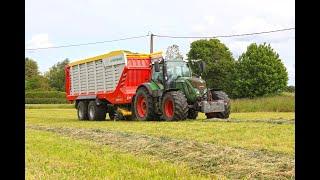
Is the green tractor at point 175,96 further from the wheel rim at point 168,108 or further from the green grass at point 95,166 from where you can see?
the green grass at point 95,166

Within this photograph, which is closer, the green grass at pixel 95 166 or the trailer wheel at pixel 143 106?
the green grass at pixel 95 166

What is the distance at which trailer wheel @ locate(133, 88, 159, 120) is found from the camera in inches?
738

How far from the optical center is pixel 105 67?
70.9 feet

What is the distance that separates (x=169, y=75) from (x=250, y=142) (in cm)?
990

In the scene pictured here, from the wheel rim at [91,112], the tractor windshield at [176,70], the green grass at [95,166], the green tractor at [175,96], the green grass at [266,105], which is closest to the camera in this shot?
the green grass at [95,166]

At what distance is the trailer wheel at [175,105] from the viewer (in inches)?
682

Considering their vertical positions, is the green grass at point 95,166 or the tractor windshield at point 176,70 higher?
the tractor windshield at point 176,70

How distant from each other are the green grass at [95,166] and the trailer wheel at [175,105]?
8504 millimetres

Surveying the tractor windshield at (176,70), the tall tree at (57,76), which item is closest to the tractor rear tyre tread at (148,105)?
the tractor windshield at (176,70)

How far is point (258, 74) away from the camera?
193 ft

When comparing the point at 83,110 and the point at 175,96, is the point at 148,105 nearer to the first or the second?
the point at 175,96
